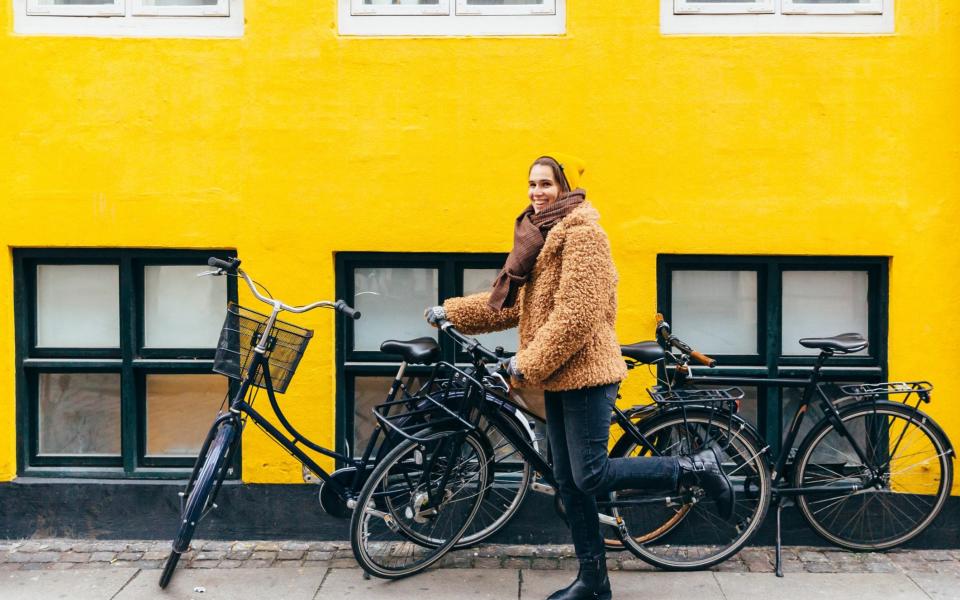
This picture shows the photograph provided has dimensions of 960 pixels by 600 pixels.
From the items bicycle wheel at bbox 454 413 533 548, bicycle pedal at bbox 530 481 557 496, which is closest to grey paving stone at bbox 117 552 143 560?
bicycle wheel at bbox 454 413 533 548

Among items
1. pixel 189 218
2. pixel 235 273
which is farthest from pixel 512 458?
pixel 189 218

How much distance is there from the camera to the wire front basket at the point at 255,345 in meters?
4.92

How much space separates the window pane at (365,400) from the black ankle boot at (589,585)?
1608mm

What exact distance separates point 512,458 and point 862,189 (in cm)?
255

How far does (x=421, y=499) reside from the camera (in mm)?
4992

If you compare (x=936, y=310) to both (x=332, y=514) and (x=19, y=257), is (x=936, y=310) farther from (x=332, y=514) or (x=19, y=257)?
(x=19, y=257)

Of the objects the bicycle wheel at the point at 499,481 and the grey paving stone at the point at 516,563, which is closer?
the bicycle wheel at the point at 499,481

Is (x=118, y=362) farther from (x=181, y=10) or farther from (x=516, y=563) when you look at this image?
(x=516, y=563)

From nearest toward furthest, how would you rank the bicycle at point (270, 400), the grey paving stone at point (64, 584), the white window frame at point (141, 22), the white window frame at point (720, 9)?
the bicycle at point (270, 400)
the grey paving stone at point (64, 584)
the white window frame at point (720, 9)
the white window frame at point (141, 22)

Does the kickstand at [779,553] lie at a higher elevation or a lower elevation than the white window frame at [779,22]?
lower

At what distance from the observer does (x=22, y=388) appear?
5805 millimetres

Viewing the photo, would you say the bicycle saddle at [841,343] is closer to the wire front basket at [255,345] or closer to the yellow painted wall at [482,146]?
the yellow painted wall at [482,146]

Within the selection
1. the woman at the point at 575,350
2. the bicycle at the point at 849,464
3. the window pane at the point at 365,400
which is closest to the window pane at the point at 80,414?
the window pane at the point at 365,400

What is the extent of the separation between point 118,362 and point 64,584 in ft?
4.38
